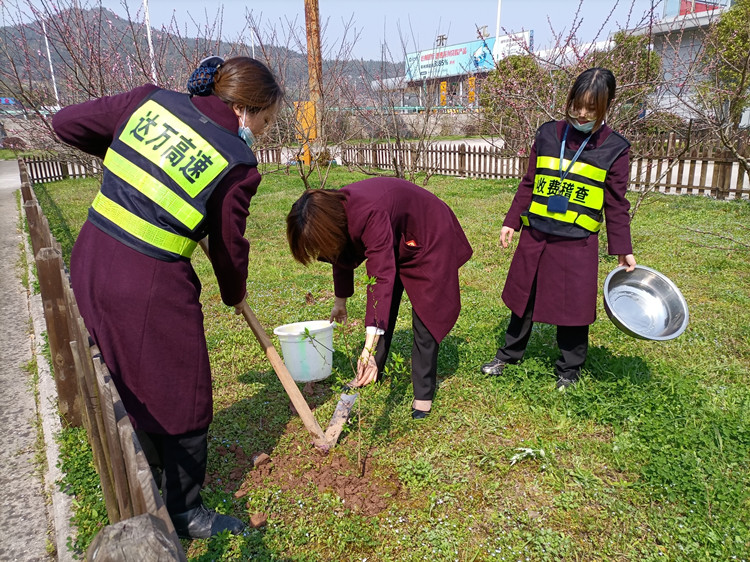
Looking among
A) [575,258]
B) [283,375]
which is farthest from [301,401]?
[575,258]

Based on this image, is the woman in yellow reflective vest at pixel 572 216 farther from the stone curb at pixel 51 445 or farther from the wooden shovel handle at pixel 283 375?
the stone curb at pixel 51 445

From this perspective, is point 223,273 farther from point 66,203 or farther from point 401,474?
point 66,203

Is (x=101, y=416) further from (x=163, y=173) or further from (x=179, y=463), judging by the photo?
(x=163, y=173)

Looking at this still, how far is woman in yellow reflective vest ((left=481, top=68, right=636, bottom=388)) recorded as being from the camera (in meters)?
3.03

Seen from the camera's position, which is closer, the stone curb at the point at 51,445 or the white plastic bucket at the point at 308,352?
the stone curb at the point at 51,445

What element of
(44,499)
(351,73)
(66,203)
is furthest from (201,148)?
(66,203)

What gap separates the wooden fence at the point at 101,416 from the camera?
1.17 m

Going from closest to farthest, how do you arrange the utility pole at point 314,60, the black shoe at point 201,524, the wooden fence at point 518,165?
1. the black shoe at point 201,524
2. the utility pole at point 314,60
3. the wooden fence at point 518,165

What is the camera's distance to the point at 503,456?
111 inches

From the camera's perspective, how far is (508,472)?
8.92ft

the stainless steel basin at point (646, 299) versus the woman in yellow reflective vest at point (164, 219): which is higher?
the woman in yellow reflective vest at point (164, 219)

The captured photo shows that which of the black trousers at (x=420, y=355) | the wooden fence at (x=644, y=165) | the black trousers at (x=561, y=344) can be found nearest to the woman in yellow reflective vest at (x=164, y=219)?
the black trousers at (x=420, y=355)

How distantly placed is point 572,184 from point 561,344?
1.00 metres

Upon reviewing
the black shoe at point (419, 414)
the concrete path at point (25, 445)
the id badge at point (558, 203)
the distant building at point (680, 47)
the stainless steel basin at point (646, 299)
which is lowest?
the concrete path at point (25, 445)
